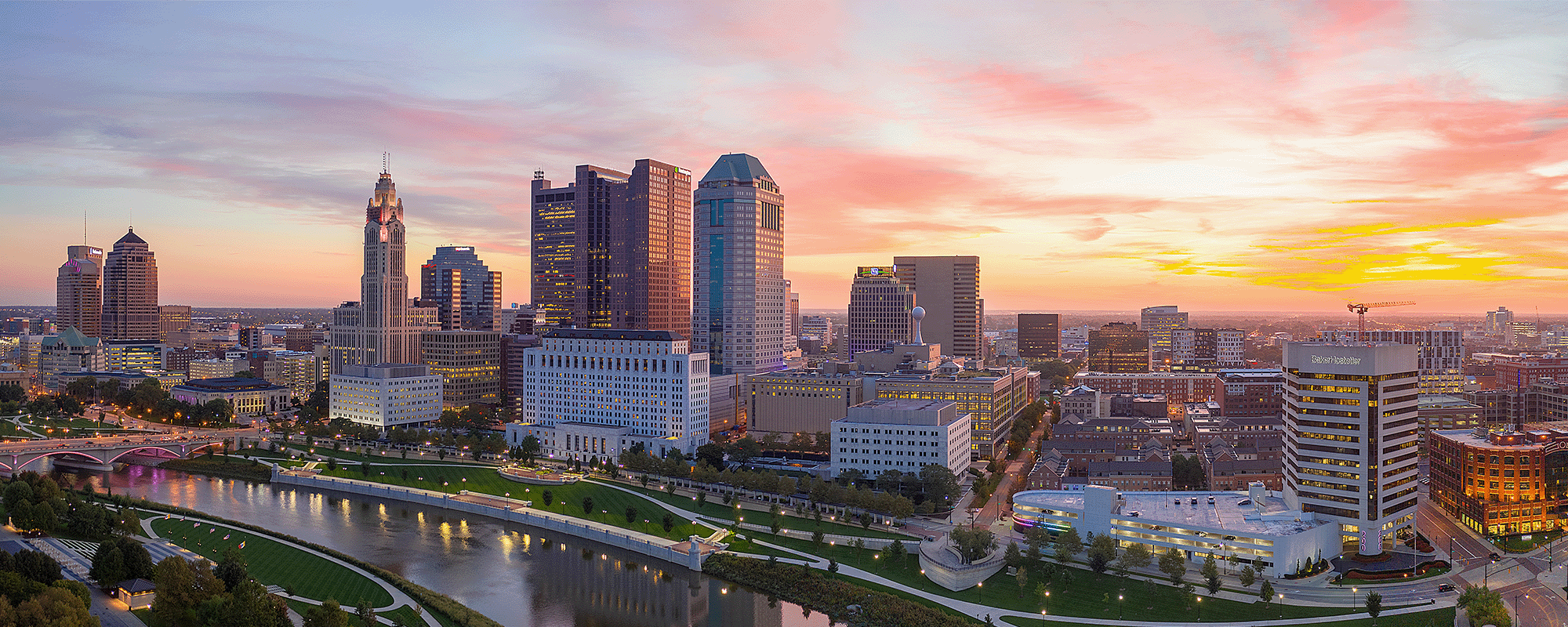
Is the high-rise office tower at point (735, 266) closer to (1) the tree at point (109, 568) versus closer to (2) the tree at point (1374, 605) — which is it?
(1) the tree at point (109, 568)

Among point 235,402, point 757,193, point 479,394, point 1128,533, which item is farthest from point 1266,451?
point 235,402

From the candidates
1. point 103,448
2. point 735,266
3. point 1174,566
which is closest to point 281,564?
point 103,448

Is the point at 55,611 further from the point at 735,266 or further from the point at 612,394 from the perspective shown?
the point at 735,266

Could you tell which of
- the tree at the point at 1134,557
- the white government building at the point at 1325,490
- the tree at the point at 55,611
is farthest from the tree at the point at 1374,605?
the tree at the point at 55,611

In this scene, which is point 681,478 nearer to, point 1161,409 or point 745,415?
point 745,415

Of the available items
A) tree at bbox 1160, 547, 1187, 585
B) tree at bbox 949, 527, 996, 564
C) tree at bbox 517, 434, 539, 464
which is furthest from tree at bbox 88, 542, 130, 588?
tree at bbox 1160, 547, 1187, 585

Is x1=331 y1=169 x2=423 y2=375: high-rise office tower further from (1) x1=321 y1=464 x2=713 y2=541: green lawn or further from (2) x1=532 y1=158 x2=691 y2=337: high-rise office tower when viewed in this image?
(1) x1=321 y1=464 x2=713 y2=541: green lawn
